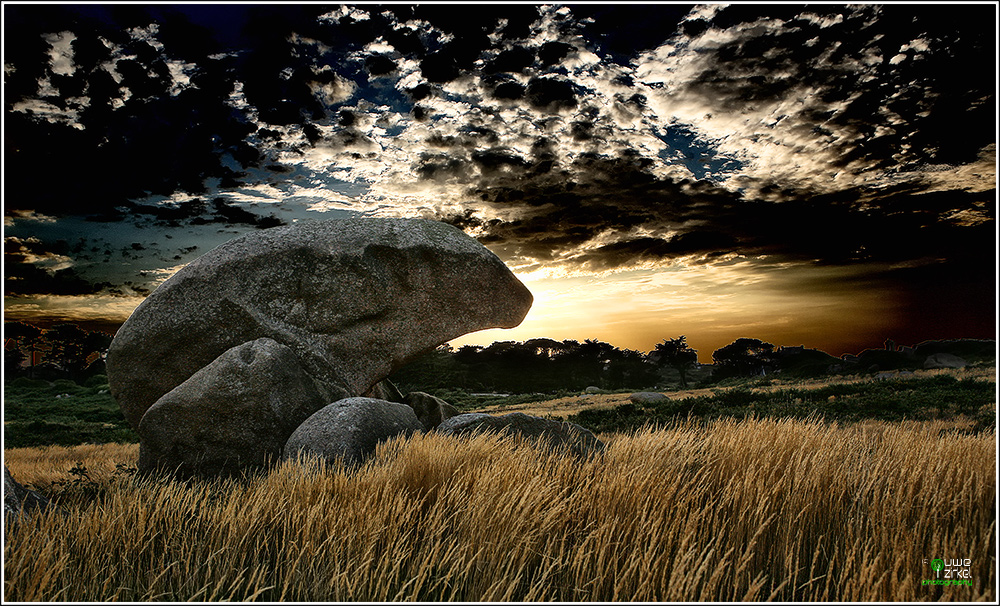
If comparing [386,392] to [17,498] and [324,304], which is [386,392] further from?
[17,498]

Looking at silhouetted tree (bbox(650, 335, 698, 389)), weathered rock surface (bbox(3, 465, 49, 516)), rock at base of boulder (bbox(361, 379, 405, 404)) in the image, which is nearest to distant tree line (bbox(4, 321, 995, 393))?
silhouetted tree (bbox(650, 335, 698, 389))

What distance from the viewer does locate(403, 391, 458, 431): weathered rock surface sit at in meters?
10.0

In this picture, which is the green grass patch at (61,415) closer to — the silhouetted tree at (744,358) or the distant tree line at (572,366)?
the distant tree line at (572,366)

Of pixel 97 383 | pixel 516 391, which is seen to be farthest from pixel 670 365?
pixel 97 383

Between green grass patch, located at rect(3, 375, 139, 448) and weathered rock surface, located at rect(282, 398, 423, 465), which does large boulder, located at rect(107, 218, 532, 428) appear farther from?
green grass patch, located at rect(3, 375, 139, 448)

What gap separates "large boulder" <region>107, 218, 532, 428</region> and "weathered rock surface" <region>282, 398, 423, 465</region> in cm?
180

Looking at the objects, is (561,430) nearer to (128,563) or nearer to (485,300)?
(485,300)

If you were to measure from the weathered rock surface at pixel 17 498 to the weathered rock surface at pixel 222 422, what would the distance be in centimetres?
172

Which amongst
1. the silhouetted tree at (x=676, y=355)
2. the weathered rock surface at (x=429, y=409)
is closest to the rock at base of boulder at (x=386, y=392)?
the weathered rock surface at (x=429, y=409)

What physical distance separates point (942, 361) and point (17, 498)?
4247cm

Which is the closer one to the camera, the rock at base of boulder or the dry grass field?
the rock at base of boulder

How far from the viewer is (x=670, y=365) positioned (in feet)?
227

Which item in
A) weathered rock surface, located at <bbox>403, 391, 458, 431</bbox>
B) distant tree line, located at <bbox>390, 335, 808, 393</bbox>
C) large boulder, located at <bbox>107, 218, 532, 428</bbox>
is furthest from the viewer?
distant tree line, located at <bbox>390, 335, 808, 393</bbox>

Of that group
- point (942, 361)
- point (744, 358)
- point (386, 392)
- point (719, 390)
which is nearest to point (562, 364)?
point (744, 358)
